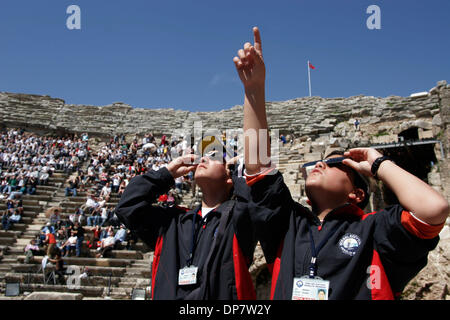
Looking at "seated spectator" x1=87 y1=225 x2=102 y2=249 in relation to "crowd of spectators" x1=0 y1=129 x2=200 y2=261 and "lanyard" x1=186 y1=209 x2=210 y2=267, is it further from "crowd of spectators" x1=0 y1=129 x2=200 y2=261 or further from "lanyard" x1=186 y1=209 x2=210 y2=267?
"lanyard" x1=186 y1=209 x2=210 y2=267

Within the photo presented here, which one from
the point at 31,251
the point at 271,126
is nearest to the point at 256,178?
the point at 31,251

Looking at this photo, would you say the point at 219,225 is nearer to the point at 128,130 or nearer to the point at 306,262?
the point at 306,262

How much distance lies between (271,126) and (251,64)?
21.0m

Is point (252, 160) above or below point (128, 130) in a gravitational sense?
below

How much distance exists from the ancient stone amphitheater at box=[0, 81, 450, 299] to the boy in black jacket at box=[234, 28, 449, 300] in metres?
3.56

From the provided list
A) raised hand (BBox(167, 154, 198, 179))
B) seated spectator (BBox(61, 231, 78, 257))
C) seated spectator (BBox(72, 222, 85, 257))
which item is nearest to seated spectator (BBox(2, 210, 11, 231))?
seated spectator (BBox(61, 231, 78, 257))

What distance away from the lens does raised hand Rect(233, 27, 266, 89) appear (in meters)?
2.21

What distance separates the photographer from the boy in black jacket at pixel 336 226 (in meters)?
1.96

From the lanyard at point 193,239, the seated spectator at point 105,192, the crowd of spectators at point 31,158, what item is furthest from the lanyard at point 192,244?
the crowd of spectators at point 31,158

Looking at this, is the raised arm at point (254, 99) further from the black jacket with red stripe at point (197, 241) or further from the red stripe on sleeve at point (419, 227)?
the red stripe on sleeve at point (419, 227)

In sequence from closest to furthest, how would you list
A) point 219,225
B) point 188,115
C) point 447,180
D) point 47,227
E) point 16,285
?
point 219,225, point 16,285, point 47,227, point 447,180, point 188,115

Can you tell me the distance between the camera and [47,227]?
39.9 ft

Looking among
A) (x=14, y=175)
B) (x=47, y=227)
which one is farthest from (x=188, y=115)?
(x=47, y=227)

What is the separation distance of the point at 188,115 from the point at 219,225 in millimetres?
25743
